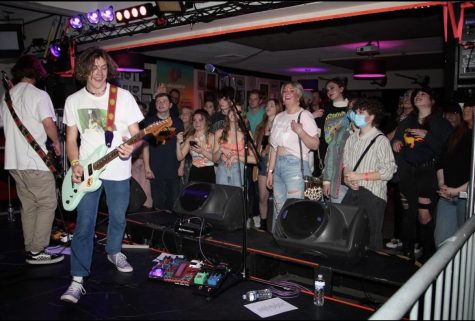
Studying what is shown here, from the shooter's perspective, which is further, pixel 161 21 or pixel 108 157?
pixel 161 21

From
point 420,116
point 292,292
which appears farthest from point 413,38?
point 292,292

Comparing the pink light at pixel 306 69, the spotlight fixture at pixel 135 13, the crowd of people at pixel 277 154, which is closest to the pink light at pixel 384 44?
the pink light at pixel 306 69

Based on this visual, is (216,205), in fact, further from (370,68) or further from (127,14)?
(370,68)

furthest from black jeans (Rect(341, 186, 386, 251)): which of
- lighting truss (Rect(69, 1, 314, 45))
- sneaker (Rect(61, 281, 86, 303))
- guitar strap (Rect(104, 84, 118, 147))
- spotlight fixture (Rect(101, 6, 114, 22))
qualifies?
spotlight fixture (Rect(101, 6, 114, 22))

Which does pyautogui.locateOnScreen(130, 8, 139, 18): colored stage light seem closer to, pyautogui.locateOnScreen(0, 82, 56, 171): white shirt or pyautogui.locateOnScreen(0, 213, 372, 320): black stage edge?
pyautogui.locateOnScreen(0, 82, 56, 171): white shirt

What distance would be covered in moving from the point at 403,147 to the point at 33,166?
3713mm

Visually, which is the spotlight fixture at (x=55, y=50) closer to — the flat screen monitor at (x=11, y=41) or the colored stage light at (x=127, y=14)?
the flat screen monitor at (x=11, y=41)

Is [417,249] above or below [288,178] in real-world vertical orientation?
below

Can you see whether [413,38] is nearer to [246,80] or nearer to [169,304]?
[246,80]

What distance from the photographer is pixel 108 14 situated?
5359mm

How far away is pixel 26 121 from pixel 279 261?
2701 mm

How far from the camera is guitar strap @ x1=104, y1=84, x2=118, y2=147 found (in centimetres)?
290

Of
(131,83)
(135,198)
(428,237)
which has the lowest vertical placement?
(428,237)

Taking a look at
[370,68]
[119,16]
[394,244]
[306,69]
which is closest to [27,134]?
[119,16]
